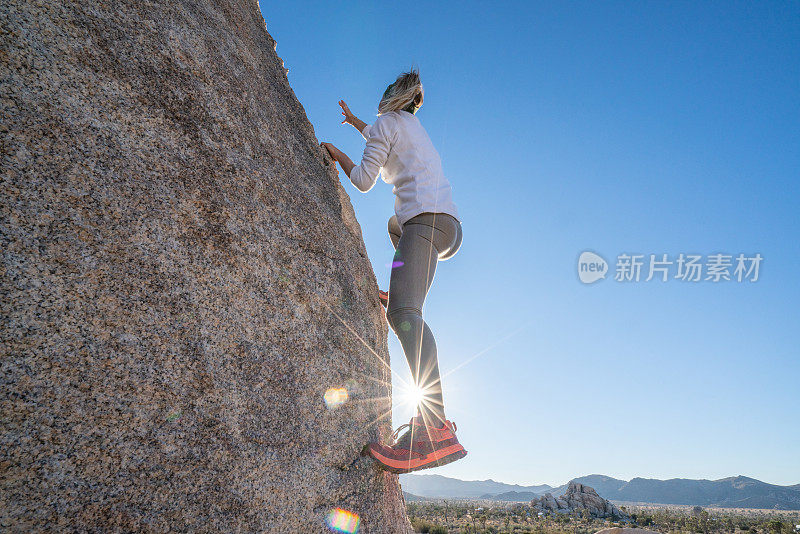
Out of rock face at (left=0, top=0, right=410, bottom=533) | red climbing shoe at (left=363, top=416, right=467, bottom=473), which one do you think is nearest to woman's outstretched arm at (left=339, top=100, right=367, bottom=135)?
rock face at (left=0, top=0, right=410, bottom=533)

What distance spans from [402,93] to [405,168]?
67 cm

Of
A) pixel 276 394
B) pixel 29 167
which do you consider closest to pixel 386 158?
pixel 276 394

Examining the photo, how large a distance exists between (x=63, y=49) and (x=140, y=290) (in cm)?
118

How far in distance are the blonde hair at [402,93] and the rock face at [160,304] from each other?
1.02 metres

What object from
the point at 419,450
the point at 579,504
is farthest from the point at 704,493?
the point at 419,450

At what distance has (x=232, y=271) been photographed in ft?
7.63

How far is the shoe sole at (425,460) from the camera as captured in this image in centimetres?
255

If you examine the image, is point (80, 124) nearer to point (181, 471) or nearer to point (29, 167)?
point (29, 167)

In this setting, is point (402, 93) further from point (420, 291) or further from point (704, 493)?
point (704, 493)

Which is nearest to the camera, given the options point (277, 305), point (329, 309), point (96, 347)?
point (96, 347)

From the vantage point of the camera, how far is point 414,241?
305cm

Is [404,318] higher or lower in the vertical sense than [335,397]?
higher

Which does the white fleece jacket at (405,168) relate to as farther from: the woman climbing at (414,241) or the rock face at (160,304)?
the rock face at (160,304)

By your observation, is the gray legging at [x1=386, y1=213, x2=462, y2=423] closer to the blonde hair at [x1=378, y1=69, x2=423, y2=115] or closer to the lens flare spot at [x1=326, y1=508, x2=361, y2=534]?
the lens flare spot at [x1=326, y1=508, x2=361, y2=534]
